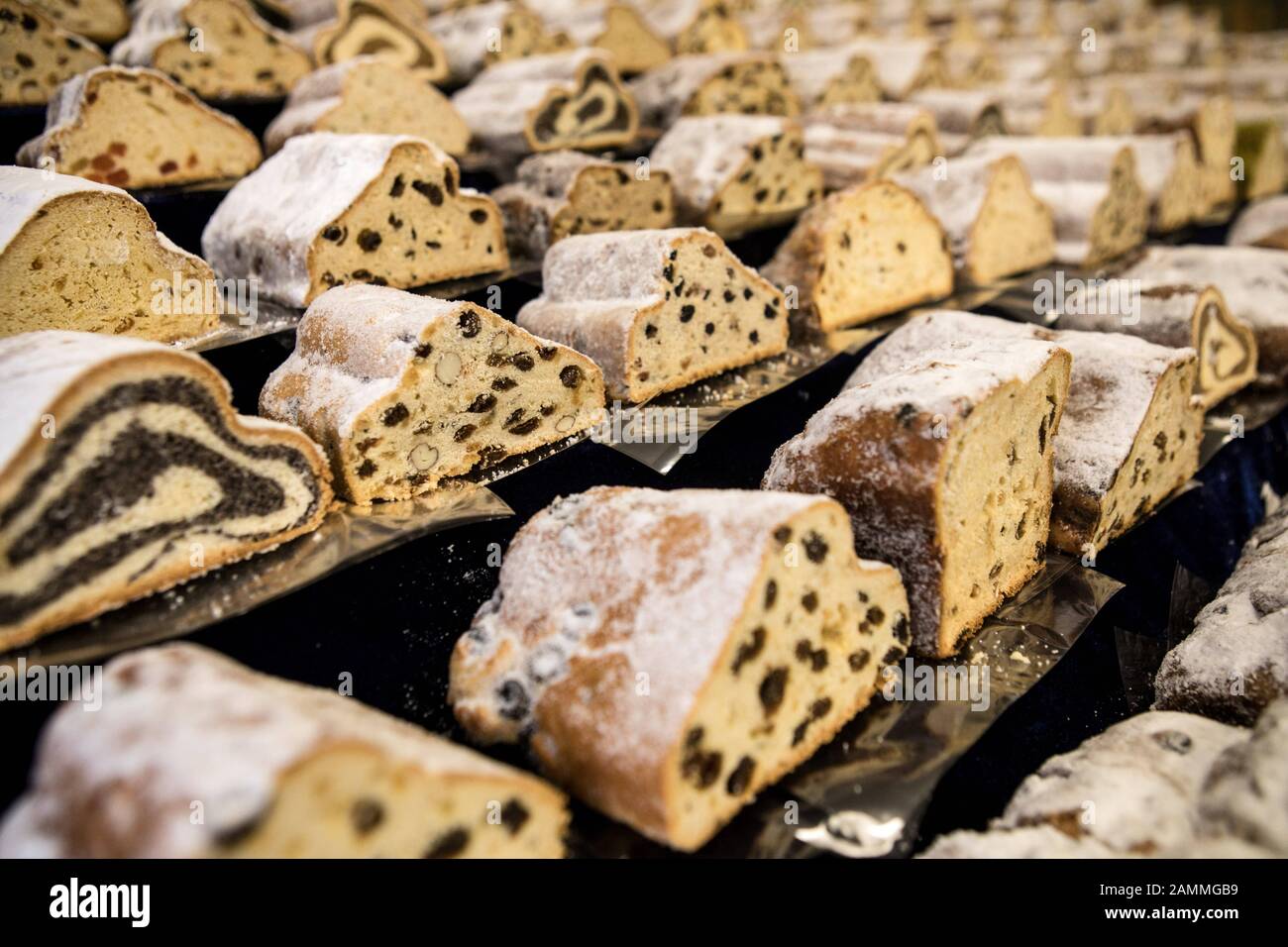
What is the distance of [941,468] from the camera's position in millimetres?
2061

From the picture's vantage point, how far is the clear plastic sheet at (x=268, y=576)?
181cm

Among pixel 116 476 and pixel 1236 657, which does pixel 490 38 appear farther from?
pixel 1236 657

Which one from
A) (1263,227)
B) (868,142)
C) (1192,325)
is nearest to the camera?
(1192,325)

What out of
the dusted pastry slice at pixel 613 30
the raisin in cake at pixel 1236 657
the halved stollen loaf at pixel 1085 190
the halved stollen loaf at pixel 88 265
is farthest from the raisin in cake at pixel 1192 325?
the halved stollen loaf at pixel 88 265

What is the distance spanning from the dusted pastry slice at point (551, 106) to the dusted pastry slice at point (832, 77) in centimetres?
143

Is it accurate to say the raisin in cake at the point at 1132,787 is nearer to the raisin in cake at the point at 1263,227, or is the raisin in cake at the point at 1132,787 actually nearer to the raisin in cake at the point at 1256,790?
the raisin in cake at the point at 1256,790

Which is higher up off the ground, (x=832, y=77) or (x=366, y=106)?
(x=832, y=77)

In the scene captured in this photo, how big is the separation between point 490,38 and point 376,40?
640 mm

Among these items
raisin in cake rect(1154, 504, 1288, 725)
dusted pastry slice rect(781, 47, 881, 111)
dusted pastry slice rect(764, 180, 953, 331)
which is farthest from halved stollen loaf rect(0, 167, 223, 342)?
dusted pastry slice rect(781, 47, 881, 111)

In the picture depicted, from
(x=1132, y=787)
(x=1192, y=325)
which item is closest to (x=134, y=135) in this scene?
(x=1132, y=787)

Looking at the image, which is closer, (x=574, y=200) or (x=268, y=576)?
(x=268, y=576)

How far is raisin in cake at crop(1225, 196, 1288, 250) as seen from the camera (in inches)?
204

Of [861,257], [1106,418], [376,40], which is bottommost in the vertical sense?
[1106,418]

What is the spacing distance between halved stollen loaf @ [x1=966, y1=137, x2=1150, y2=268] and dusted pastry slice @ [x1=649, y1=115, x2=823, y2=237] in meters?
1.09
